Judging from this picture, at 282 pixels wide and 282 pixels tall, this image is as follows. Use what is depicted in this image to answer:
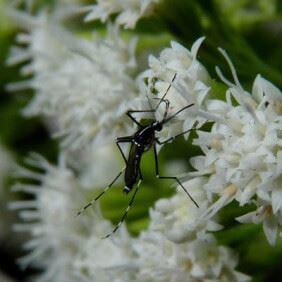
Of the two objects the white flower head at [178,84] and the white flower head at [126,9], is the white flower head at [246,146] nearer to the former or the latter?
the white flower head at [178,84]

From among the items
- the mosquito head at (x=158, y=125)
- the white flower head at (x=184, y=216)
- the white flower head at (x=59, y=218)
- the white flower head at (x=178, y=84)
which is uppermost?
the white flower head at (x=178, y=84)

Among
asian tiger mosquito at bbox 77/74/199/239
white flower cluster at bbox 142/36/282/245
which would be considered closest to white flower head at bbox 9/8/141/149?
asian tiger mosquito at bbox 77/74/199/239

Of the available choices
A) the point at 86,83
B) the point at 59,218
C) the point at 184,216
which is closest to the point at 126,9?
the point at 86,83

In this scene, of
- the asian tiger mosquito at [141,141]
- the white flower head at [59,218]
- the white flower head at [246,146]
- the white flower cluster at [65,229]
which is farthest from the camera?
the white flower head at [59,218]

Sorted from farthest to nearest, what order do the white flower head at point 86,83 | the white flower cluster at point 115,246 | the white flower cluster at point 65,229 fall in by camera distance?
the white flower cluster at point 65,229 → the white flower head at point 86,83 → the white flower cluster at point 115,246

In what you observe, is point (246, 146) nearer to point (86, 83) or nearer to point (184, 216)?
point (184, 216)

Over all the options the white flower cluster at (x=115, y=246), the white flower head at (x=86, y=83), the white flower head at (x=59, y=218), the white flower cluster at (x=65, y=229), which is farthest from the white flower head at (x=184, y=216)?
the white flower head at (x=59, y=218)
